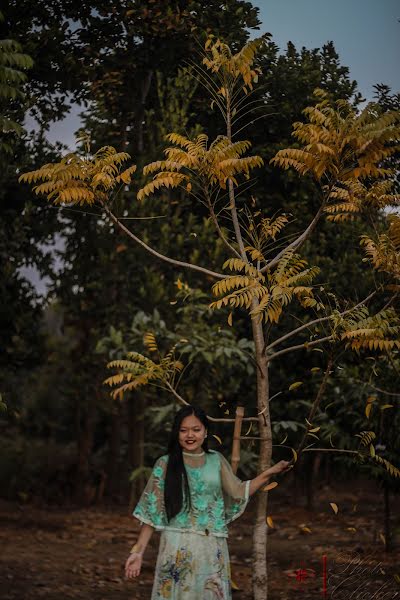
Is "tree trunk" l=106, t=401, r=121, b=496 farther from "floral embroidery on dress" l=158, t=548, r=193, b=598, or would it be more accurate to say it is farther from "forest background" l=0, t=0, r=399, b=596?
"floral embroidery on dress" l=158, t=548, r=193, b=598

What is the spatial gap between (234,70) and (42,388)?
11.7 metres

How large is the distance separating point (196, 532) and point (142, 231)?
7.19 m

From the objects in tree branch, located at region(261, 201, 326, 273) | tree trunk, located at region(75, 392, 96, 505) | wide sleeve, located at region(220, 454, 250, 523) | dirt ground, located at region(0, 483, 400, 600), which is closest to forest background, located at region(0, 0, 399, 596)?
tree trunk, located at region(75, 392, 96, 505)

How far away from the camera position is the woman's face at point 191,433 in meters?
4.52

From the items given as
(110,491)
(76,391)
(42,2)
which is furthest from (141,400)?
(42,2)

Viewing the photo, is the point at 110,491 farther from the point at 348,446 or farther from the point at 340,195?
the point at 340,195

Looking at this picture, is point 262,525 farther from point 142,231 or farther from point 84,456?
point 84,456

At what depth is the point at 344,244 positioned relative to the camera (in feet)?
36.0

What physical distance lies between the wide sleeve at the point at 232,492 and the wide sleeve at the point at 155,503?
36cm

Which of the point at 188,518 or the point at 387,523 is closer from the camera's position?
the point at 188,518

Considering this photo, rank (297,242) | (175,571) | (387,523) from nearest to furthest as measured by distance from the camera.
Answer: (175,571) < (297,242) < (387,523)

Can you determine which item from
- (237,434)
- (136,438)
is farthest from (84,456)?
(237,434)

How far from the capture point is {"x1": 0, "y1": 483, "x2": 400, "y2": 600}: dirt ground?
24.4 feet

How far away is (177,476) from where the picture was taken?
4.52 meters
